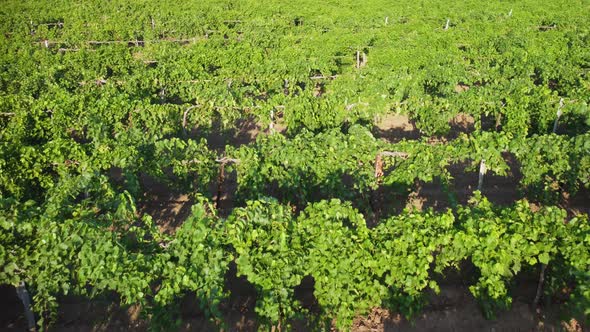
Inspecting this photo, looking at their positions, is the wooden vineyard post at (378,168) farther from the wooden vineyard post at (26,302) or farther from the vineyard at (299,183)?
the wooden vineyard post at (26,302)

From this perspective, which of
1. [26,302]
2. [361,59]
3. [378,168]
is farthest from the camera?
[361,59]

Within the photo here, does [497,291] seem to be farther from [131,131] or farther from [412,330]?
[131,131]

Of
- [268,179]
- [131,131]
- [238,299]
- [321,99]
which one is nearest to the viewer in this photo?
[238,299]

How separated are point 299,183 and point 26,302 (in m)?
5.29

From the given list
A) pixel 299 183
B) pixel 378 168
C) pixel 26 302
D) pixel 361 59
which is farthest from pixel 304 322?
pixel 361 59

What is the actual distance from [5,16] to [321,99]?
1027 inches

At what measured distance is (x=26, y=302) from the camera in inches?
286

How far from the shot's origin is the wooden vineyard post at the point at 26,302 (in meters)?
7.12

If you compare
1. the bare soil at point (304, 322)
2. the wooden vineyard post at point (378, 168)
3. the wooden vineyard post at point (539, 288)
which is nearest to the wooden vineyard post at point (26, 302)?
the bare soil at point (304, 322)

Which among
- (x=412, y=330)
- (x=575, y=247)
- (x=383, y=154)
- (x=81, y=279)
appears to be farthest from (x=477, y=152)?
(x=81, y=279)

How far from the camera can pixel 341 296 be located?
6.55m

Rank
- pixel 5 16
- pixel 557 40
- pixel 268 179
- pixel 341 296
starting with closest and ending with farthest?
pixel 341 296, pixel 268 179, pixel 557 40, pixel 5 16

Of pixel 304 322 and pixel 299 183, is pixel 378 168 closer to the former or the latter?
pixel 299 183

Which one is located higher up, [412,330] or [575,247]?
[575,247]
